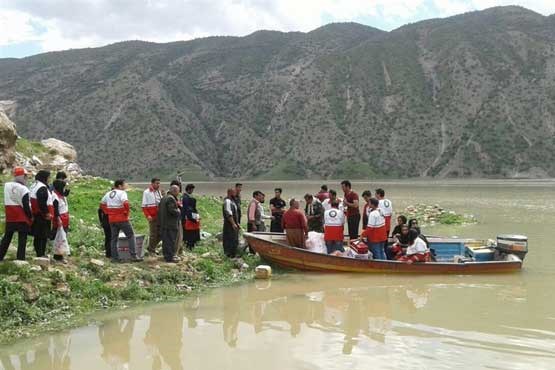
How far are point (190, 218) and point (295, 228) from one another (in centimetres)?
268

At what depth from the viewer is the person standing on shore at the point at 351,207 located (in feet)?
50.6

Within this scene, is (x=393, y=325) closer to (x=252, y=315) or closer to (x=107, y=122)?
(x=252, y=315)

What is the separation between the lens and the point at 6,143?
25.5 m

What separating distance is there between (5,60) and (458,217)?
7137 inches

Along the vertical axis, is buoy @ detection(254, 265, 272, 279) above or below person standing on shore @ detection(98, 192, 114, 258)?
below

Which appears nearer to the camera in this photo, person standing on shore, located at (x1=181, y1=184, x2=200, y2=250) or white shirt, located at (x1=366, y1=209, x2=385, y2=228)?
white shirt, located at (x1=366, y1=209, x2=385, y2=228)

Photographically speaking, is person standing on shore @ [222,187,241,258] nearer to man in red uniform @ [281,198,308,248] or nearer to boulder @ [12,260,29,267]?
man in red uniform @ [281,198,308,248]

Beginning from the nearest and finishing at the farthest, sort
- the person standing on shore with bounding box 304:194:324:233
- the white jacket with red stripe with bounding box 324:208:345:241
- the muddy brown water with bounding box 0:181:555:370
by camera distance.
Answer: the muddy brown water with bounding box 0:181:555:370, the white jacket with red stripe with bounding box 324:208:345:241, the person standing on shore with bounding box 304:194:324:233

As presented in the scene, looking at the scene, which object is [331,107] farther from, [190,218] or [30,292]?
[30,292]

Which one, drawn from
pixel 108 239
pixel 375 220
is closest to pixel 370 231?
pixel 375 220

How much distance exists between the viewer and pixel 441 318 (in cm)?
976

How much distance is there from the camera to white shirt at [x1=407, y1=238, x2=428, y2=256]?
13672 millimetres

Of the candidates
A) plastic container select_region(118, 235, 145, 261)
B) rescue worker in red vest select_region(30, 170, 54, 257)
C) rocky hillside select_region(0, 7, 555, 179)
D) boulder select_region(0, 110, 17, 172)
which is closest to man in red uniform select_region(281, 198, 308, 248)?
plastic container select_region(118, 235, 145, 261)

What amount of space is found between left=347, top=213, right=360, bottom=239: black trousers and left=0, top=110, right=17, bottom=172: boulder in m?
16.6
